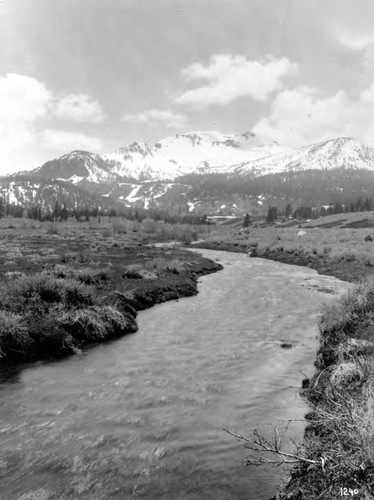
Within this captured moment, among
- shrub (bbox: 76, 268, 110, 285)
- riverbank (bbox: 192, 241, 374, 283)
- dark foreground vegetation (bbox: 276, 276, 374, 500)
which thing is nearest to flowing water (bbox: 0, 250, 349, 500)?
dark foreground vegetation (bbox: 276, 276, 374, 500)

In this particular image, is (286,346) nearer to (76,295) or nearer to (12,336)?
(76,295)

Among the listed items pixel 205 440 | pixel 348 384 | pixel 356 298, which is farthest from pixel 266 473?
pixel 356 298

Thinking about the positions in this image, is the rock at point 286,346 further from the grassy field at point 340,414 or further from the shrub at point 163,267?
the shrub at point 163,267

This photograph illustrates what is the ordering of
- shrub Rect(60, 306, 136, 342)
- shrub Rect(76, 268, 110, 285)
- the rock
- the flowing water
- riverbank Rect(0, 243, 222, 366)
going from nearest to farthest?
the flowing water, riverbank Rect(0, 243, 222, 366), the rock, shrub Rect(60, 306, 136, 342), shrub Rect(76, 268, 110, 285)

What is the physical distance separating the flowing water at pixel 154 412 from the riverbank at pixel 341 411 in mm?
973

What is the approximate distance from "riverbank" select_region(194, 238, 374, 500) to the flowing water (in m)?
0.97

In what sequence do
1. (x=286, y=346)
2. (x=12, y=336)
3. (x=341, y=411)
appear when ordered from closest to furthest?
(x=341, y=411) < (x=12, y=336) < (x=286, y=346)

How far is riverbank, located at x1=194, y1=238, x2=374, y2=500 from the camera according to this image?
6.88 meters

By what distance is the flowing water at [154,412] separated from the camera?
29.7 feet

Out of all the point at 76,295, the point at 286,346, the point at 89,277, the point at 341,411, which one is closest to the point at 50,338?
the point at 76,295

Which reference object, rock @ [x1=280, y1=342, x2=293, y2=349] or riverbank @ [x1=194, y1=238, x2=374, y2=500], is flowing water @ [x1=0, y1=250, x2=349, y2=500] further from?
riverbank @ [x1=194, y1=238, x2=374, y2=500]

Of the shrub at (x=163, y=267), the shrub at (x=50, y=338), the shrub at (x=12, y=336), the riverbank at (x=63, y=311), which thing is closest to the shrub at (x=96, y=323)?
the riverbank at (x=63, y=311)

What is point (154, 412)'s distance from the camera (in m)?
12.4

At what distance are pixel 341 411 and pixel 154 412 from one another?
580 cm
